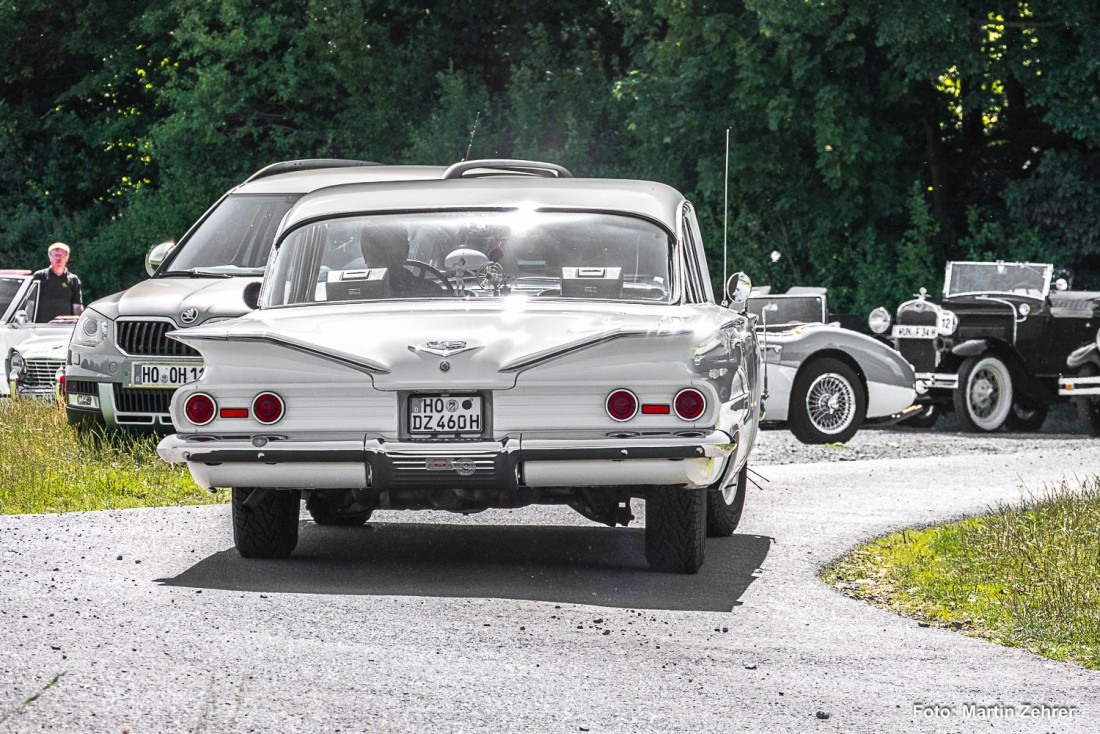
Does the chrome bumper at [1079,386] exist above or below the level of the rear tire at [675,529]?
below

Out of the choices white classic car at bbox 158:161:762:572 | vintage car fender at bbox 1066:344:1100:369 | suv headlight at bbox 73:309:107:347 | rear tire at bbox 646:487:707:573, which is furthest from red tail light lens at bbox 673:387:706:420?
vintage car fender at bbox 1066:344:1100:369

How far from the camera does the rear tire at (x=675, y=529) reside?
7.46 metres

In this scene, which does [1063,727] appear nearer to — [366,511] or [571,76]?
[366,511]

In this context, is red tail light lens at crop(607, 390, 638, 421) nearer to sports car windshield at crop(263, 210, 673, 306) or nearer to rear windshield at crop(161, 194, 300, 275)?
sports car windshield at crop(263, 210, 673, 306)

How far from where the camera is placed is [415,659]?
228 inches

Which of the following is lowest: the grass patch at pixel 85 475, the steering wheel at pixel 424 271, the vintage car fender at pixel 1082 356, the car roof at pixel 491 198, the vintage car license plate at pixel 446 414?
the vintage car fender at pixel 1082 356

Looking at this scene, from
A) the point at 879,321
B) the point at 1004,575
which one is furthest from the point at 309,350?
the point at 879,321

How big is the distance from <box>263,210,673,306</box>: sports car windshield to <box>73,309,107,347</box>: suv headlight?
11.9ft

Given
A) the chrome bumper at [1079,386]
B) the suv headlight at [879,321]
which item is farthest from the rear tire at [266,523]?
the chrome bumper at [1079,386]

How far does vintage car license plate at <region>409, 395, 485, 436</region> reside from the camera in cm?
702

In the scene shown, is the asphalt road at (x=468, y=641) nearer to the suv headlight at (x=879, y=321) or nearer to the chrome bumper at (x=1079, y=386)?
the suv headlight at (x=879, y=321)

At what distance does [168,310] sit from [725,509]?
4.06m

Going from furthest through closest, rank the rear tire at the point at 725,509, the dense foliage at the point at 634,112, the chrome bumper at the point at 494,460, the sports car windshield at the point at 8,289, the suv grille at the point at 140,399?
the dense foliage at the point at 634,112, the sports car windshield at the point at 8,289, the suv grille at the point at 140,399, the rear tire at the point at 725,509, the chrome bumper at the point at 494,460

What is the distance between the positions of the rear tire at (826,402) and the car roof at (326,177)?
458cm
